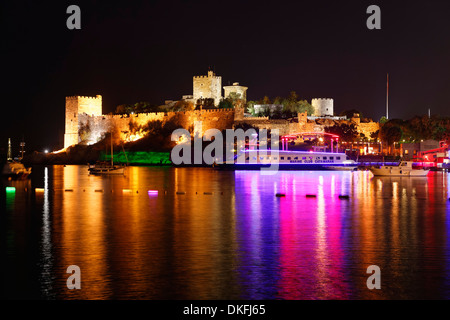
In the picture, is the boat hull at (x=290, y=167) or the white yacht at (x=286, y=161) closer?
the boat hull at (x=290, y=167)

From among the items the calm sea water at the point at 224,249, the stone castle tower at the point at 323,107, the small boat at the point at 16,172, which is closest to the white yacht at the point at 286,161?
the small boat at the point at 16,172

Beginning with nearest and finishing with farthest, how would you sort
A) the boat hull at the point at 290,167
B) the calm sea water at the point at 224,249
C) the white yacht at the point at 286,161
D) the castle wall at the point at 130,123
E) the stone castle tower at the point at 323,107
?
the calm sea water at the point at 224,249
the boat hull at the point at 290,167
the white yacht at the point at 286,161
the castle wall at the point at 130,123
the stone castle tower at the point at 323,107

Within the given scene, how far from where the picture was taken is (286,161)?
4853 centimetres

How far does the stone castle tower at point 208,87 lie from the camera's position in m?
69.6

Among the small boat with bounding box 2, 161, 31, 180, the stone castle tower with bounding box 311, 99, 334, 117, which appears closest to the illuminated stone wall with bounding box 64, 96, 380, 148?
the stone castle tower with bounding box 311, 99, 334, 117

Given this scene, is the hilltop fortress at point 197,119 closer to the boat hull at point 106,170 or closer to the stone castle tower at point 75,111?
the stone castle tower at point 75,111

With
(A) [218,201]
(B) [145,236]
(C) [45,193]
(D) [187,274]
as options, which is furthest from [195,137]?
(D) [187,274]

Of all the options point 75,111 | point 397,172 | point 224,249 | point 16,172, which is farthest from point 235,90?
point 224,249

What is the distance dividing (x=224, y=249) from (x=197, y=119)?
49.0 m

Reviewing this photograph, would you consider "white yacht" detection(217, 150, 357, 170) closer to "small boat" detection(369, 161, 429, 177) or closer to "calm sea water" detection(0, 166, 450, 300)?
"small boat" detection(369, 161, 429, 177)

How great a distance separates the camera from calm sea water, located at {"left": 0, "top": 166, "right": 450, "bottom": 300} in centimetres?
814
